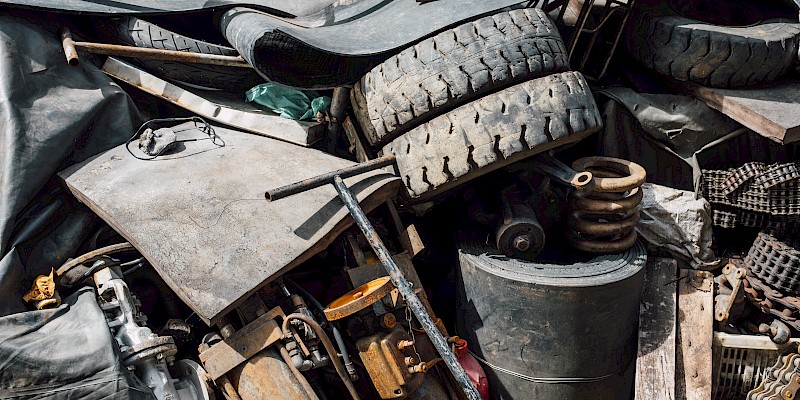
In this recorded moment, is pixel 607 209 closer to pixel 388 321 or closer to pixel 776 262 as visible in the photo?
pixel 776 262

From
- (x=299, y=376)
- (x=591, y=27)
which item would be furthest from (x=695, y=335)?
(x=299, y=376)

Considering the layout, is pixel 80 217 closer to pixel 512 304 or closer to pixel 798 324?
pixel 512 304

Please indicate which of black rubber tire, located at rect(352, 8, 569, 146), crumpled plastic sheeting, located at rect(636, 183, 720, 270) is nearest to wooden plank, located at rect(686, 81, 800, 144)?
crumpled plastic sheeting, located at rect(636, 183, 720, 270)

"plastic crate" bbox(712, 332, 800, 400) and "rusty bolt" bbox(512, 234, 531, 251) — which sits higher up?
"rusty bolt" bbox(512, 234, 531, 251)

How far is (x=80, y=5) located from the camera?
3320 mm

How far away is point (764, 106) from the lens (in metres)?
3.04

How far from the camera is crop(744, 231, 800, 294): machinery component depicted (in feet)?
9.68

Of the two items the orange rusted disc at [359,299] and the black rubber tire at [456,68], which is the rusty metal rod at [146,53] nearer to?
the black rubber tire at [456,68]

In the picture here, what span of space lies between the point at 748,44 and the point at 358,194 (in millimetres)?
1791

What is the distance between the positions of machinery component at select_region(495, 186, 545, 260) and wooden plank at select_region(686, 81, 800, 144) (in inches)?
38.2

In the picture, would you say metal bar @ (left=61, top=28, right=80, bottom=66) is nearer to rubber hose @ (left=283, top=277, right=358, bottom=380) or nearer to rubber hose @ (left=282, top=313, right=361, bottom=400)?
rubber hose @ (left=283, top=277, right=358, bottom=380)

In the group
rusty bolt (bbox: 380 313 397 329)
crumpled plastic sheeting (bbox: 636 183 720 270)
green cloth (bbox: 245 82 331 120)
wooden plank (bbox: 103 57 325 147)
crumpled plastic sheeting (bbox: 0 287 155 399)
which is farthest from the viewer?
green cloth (bbox: 245 82 331 120)

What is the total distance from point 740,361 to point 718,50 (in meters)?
1.34

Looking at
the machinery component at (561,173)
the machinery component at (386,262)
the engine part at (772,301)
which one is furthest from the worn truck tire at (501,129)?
the engine part at (772,301)
